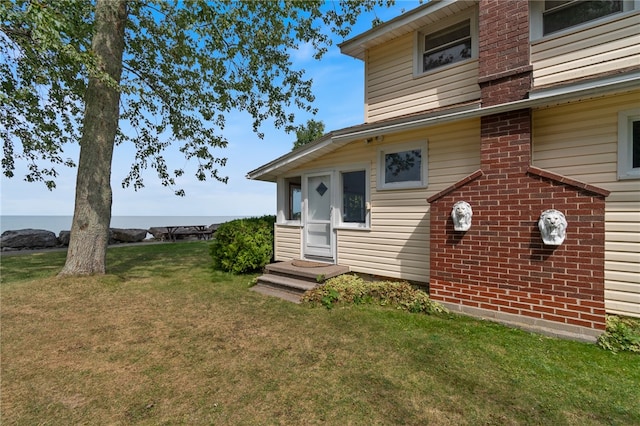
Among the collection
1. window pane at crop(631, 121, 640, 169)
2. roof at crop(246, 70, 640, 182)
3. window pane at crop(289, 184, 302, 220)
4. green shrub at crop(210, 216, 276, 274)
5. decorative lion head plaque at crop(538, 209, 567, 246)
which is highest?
roof at crop(246, 70, 640, 182)

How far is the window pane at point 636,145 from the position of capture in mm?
3874

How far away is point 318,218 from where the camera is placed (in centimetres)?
744

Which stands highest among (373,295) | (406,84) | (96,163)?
(406,84)

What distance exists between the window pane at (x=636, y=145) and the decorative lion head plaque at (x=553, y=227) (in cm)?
119

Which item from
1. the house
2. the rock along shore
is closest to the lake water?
the rock along shore

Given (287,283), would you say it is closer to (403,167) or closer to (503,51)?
(403,167)

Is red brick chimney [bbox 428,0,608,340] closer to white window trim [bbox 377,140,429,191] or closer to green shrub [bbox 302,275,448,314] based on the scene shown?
green shrub [bbox 302,275,448,314]

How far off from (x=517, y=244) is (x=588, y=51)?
3103 mm

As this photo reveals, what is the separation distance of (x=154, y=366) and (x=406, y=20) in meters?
7.25

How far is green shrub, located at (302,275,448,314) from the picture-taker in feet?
16.4

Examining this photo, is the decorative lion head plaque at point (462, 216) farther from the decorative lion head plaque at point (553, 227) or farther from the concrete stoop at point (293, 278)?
the concrete stoop at point (293, 278)

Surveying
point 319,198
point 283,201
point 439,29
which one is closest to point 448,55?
point 439,29

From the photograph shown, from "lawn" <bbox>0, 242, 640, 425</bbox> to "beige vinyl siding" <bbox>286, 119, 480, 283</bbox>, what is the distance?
1336 mm

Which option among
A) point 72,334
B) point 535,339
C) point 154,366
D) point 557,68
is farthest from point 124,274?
point 557,68
